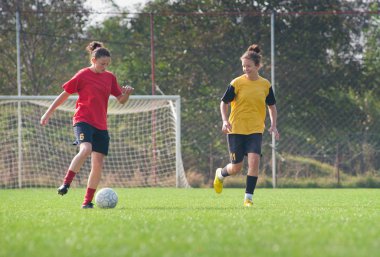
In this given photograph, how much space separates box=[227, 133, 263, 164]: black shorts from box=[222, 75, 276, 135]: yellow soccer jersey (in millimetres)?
57

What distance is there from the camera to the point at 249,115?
9.55 meters

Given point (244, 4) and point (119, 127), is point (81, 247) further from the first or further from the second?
point (244, 4)

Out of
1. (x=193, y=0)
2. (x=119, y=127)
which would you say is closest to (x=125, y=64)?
(x=193, y=0)

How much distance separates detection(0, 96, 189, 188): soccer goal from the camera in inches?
709

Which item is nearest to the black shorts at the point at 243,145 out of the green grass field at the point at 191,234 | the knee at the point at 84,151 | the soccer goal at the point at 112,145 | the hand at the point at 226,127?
the hand at the point at 226,127

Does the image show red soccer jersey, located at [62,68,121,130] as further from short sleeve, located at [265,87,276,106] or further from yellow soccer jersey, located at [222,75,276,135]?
short sleeve, located at [265,87,276,106]

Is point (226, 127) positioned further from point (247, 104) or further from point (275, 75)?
point (275, 75)

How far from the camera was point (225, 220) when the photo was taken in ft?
21.4

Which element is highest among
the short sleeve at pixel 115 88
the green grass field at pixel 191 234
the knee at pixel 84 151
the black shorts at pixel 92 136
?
the short sleeve at pixel 115 88

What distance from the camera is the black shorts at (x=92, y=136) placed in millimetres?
8945

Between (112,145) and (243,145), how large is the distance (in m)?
10.6

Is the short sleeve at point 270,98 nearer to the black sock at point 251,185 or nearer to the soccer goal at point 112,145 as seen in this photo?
the black sock at point 251,185

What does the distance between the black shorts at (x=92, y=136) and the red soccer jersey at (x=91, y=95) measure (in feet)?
0.15

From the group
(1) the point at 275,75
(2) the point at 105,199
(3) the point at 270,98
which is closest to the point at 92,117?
(2) the point at 105,199
